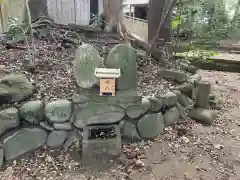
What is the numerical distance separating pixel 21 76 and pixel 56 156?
81 centimetres

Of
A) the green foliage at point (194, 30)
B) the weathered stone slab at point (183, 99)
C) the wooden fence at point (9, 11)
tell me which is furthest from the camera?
the wooden fence at point (9, 11)

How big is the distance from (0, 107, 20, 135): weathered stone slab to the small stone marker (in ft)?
2.44

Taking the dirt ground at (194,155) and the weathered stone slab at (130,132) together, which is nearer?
the dirt ground at (194,155)

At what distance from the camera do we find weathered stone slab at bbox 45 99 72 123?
1931 millimetres

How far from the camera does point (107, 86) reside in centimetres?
196

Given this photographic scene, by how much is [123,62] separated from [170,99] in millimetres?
695

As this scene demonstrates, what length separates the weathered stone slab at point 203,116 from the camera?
103 inches

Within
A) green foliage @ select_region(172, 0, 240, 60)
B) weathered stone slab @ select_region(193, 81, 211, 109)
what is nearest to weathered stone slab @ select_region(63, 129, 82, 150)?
weathered stone slab @ select_region(193, 81, 211, 109)

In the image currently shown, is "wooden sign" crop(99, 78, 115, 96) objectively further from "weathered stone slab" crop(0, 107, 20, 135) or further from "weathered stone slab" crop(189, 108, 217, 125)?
"weathered stone slab" crop(189, 108, 217, 125)

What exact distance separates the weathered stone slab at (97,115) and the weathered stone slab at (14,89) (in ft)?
1.64

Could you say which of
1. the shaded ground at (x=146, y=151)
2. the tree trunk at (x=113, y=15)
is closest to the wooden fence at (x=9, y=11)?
the shaded ground at (x=146, y=151)

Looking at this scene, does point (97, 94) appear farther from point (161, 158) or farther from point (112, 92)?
point (161, 158)

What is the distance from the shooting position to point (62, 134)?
6.47ft

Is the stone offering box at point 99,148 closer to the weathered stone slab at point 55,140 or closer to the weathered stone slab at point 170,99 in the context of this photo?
the weathered stone slab at point 55,140
